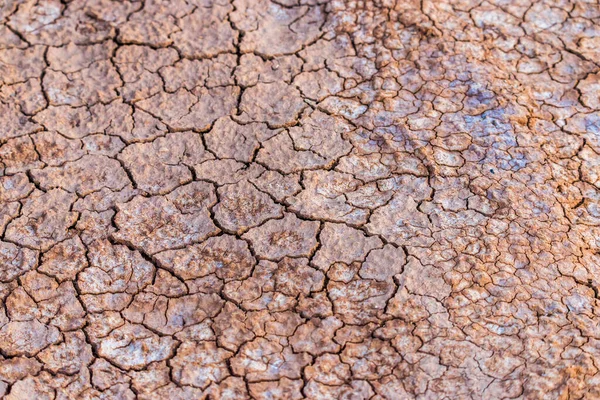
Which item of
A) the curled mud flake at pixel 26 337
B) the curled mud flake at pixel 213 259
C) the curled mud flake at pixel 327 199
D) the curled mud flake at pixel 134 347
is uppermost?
the curled mud flake at pixel 327 199

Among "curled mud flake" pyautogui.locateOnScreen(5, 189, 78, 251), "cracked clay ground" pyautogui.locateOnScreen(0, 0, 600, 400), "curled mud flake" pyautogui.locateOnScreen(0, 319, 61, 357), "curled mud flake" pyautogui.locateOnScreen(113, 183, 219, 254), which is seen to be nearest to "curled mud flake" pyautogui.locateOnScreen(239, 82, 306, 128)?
"cracked clay ground" pyautogui.locateOnScreen(0, 0, 600, 400)

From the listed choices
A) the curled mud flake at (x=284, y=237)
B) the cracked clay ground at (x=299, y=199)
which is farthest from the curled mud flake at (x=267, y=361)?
the curled mud flake at (x=284, y=237)

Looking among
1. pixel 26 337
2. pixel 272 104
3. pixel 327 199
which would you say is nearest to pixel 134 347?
pixel 26 337

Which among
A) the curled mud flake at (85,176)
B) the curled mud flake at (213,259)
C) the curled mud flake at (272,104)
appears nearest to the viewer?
the curled mud flake at (213,259)

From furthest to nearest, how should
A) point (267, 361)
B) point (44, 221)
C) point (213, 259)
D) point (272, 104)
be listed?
point (272, 104) → point (44, 221) → point (213, 259) → point (267, 361)

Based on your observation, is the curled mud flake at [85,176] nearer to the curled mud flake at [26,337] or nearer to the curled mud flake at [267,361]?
the curled mud flake at [26,337]

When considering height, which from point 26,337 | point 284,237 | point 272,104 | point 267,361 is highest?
point 272,104

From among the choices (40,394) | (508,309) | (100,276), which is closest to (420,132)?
(508,309)

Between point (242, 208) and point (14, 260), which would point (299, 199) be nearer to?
point (242, 208)

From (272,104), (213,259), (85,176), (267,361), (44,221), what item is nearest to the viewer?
(267,361)

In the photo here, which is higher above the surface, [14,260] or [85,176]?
[85,176]
